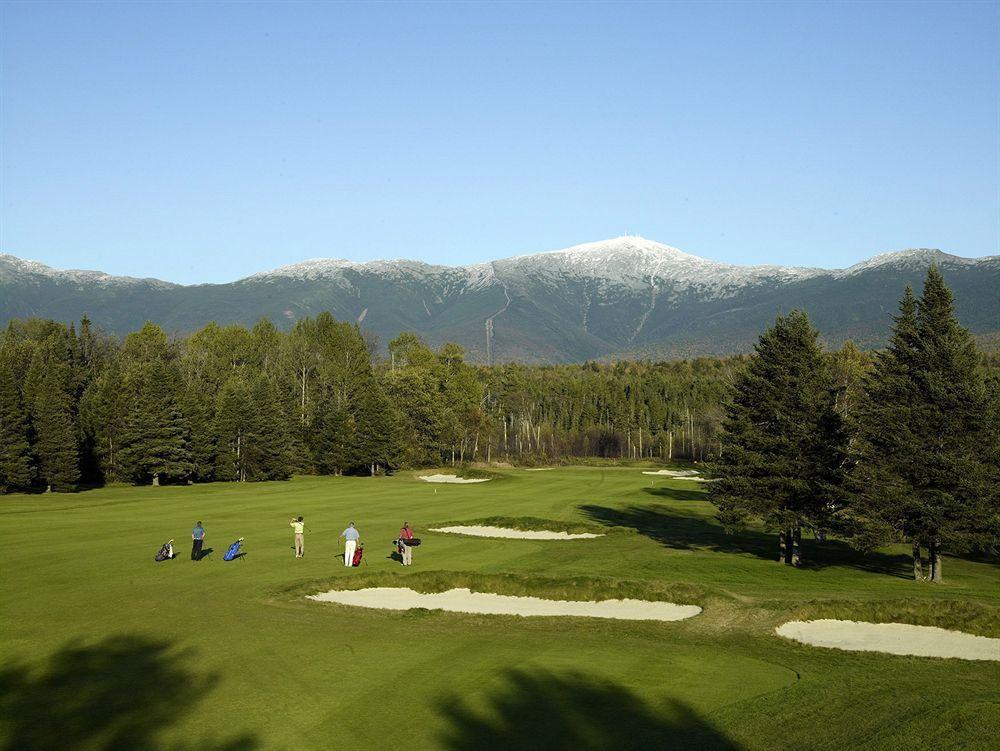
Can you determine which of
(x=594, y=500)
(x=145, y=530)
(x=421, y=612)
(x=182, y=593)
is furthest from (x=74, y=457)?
(x=421, y=612)

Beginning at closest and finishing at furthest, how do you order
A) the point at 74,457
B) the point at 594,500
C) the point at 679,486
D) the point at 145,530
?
the point at 145,530, the point at 594,500, the point at 74,457, the point at 679,486

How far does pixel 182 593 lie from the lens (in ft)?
92.7

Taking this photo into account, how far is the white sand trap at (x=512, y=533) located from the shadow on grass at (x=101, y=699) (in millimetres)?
26672

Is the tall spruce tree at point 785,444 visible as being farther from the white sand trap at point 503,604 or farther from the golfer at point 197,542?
the golfer at point 197,542

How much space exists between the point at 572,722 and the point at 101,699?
362 inches

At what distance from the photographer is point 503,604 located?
93.4ft

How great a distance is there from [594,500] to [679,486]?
2058 centimetres

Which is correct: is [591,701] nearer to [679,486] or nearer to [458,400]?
[679,486]

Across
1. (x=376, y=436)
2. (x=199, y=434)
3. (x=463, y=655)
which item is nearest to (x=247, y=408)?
(x=199, y=434)

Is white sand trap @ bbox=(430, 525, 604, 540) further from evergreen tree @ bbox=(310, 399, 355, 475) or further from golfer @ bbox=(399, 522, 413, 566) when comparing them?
evergreen tree @ bbox=(310, 399, 355, 475)

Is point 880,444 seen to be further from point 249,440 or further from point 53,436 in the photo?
point 249,440

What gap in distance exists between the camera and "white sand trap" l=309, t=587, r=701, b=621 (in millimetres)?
27141

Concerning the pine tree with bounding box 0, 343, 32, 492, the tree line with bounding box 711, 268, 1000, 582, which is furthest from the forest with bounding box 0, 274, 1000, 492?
the tree line with bounding box 711, 268, 1000, 582

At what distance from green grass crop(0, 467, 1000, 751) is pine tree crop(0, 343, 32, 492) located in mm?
32175
